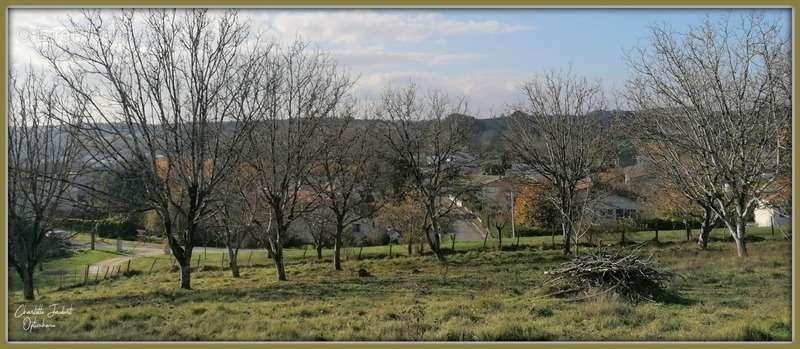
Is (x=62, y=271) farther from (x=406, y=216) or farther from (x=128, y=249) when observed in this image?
(x=406, y=216)

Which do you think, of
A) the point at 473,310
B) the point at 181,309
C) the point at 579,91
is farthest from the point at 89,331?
Result: the point at 579,91

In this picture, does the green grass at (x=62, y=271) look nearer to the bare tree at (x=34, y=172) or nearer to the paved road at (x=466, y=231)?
the bare tree at (x=34, y=172)

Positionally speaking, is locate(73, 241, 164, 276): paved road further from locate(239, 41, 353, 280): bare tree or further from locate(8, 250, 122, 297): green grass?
locate(239, 41, 353, 280): bare tree

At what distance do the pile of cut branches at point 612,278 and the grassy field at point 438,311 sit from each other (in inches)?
16.7

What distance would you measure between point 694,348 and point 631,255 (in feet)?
17.8

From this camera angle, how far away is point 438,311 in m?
10.5

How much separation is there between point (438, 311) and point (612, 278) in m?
4.15

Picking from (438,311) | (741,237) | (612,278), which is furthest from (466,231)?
(438,311)

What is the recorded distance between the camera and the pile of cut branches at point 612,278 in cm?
1184

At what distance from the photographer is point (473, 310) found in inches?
419

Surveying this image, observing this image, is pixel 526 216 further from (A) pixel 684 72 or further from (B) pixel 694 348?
(B) pixel 694 348

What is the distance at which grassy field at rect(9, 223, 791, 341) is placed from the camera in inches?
344

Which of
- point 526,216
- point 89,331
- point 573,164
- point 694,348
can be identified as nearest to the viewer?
point 694,348

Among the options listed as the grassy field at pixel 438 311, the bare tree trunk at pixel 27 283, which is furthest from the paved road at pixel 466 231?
the bare tree trunk at pixel 27 283
